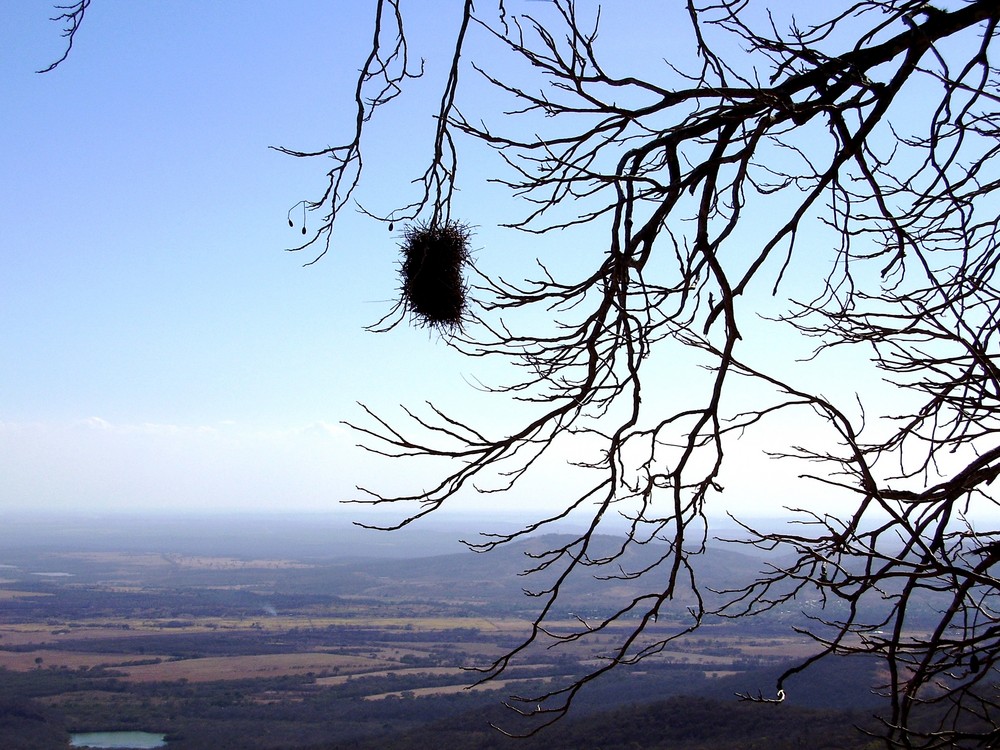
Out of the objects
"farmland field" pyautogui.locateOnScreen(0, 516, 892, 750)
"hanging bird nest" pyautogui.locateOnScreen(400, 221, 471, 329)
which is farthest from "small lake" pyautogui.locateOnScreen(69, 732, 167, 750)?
"hanging bird nest" pyautogui.locateOnScreen(400, 221, 471, 329)

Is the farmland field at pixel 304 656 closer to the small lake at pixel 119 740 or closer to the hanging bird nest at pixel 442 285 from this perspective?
the small lake at pixel 119 740

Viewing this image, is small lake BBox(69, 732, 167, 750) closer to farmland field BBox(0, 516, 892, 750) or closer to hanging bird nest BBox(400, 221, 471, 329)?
farmland field BBox(0, 516, 892, 750)

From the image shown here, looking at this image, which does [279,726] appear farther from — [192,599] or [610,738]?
[192,599]

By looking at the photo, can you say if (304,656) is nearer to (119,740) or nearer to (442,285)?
(119,740)

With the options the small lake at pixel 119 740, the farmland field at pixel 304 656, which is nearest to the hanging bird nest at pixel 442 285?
the farmland field at pixel 304 656

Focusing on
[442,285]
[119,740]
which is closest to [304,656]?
[119,740]

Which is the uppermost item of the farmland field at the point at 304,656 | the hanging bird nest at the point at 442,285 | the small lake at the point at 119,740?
the hanging bird nest at the point at 442,285

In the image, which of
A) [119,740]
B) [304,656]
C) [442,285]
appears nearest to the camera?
[442,285]

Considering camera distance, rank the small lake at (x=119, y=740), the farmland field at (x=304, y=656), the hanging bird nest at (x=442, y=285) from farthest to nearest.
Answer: the farmland field at (x=304, y=656) < the small lake at (x=119, y=740) < the hanging bird nest at (x=442, y=285)
